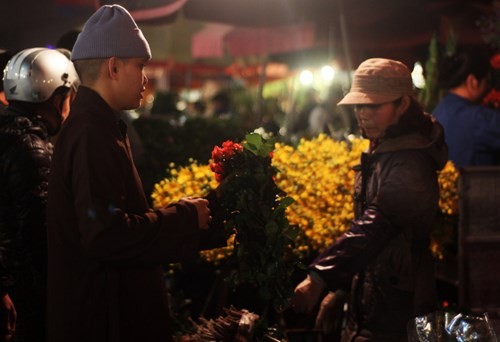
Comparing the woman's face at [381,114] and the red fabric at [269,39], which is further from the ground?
the red fabric at [269,39]

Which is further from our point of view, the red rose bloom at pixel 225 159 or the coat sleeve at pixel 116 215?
the red rose bloom at pixel 225 159

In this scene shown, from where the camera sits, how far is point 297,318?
18.8 feet

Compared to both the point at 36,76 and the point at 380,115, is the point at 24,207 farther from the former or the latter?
the point at 380,115

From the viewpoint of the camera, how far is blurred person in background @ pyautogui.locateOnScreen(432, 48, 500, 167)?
638 cm

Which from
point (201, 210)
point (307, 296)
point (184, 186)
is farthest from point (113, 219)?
point (184, 186)

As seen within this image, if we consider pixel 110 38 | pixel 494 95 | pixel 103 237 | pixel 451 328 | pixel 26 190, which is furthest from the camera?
pixel 494 95

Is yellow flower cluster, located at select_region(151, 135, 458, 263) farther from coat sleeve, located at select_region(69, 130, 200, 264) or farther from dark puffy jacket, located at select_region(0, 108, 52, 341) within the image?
coat sleeve, located at select_region(69, 130, 200, 264)

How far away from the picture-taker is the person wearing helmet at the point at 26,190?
14.1ft

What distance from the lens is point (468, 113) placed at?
644cm

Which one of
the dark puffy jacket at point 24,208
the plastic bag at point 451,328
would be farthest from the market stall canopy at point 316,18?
the plastic bag at point 451,328

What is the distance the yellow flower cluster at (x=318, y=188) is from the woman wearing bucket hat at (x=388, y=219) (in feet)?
3.26

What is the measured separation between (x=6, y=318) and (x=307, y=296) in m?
1.77

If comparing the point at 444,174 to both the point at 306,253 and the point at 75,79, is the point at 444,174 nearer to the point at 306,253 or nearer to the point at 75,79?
the point at 306,253

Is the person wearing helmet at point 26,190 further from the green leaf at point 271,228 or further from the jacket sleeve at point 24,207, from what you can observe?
the green leaf at point 271,228
